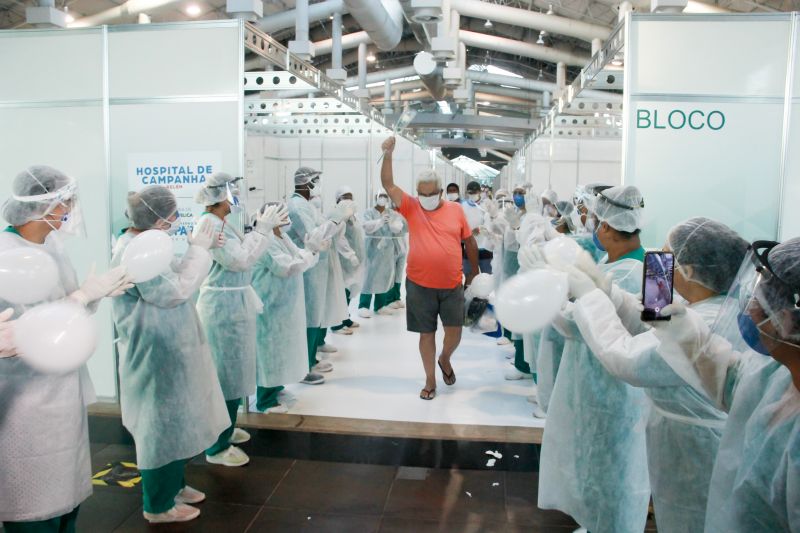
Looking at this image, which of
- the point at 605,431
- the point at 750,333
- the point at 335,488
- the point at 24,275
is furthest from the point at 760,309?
the point at 335,488

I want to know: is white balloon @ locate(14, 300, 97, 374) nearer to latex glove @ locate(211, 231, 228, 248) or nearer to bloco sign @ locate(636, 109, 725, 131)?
latex glove @ locate(211, 231, 228, 248)

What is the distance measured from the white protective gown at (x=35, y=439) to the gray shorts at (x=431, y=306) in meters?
2.47

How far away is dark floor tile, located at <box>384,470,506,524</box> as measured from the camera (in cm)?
283

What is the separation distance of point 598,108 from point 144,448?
532cm

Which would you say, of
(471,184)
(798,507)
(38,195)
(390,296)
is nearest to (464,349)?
(390,296)

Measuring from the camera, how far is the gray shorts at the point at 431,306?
164 inches

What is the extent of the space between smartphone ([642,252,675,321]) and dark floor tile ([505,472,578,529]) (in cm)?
173

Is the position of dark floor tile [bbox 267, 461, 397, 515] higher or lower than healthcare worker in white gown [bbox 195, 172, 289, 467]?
lower

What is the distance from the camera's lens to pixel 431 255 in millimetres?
4074

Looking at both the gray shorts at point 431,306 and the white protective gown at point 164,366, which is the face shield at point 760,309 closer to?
the white protective gown at point 164,366

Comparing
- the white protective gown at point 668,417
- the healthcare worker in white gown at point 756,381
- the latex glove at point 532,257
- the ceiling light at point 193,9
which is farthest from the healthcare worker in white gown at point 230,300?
the ceiling light at point 193,9

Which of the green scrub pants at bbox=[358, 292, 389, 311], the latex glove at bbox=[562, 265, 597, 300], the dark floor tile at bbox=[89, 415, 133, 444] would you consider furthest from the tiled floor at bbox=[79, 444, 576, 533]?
the green scrub pants at bbox=[358, 292, 389, 311]

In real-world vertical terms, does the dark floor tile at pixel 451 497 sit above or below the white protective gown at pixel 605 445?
below

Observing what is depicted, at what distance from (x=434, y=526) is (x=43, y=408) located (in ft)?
5.42
